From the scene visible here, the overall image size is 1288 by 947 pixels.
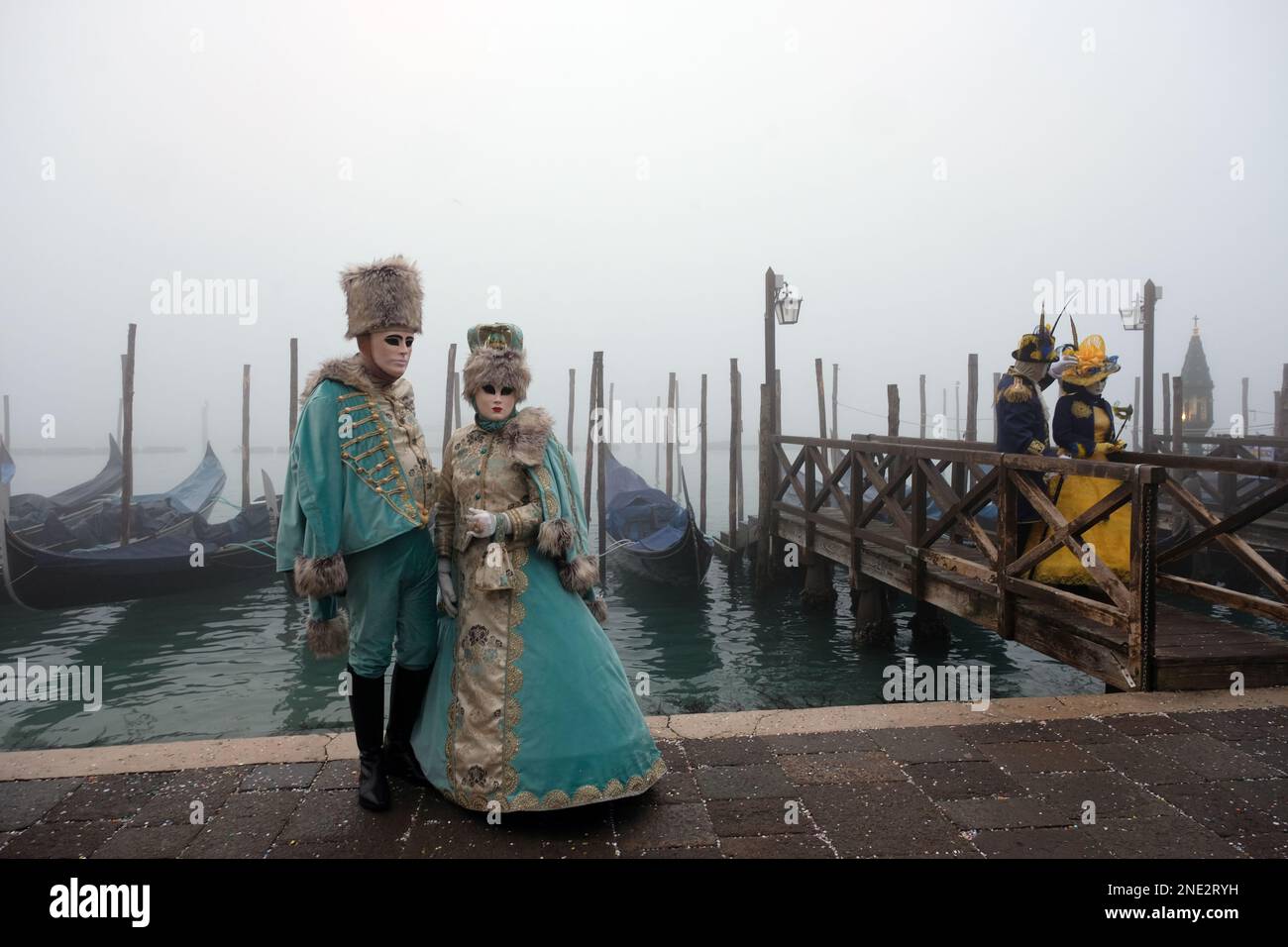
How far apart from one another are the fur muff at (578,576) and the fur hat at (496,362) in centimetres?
55

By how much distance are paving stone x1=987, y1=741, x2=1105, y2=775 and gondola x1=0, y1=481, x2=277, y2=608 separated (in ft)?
37.6

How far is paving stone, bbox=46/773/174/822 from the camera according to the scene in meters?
2.21

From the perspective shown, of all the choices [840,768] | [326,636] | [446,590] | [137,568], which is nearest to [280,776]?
[326,636]

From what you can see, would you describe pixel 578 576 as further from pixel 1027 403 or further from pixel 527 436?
pixel 1027 403

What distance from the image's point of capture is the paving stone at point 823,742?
263 cm

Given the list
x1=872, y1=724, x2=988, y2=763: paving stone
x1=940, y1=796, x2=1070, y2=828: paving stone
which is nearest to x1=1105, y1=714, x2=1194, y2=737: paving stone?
x1=872, y1=724, x2=988, y2=763: paving stone

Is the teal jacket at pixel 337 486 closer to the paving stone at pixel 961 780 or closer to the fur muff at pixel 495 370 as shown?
the fur muff at pixel 495 370

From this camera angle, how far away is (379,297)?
2.29m

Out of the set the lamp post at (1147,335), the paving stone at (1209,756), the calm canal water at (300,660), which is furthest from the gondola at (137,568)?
the lamp post at (1147,335)

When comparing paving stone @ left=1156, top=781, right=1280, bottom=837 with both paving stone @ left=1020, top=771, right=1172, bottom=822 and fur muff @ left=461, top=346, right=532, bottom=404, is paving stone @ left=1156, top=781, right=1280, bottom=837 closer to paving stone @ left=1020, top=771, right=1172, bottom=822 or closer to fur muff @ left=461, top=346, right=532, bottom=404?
paving stone @ left=1020, top=771, right=1172, bottom=822

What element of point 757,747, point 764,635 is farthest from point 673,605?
point 757,747

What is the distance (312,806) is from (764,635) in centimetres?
704

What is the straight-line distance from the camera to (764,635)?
881 cm

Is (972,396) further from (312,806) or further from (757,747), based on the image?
(312,806)
